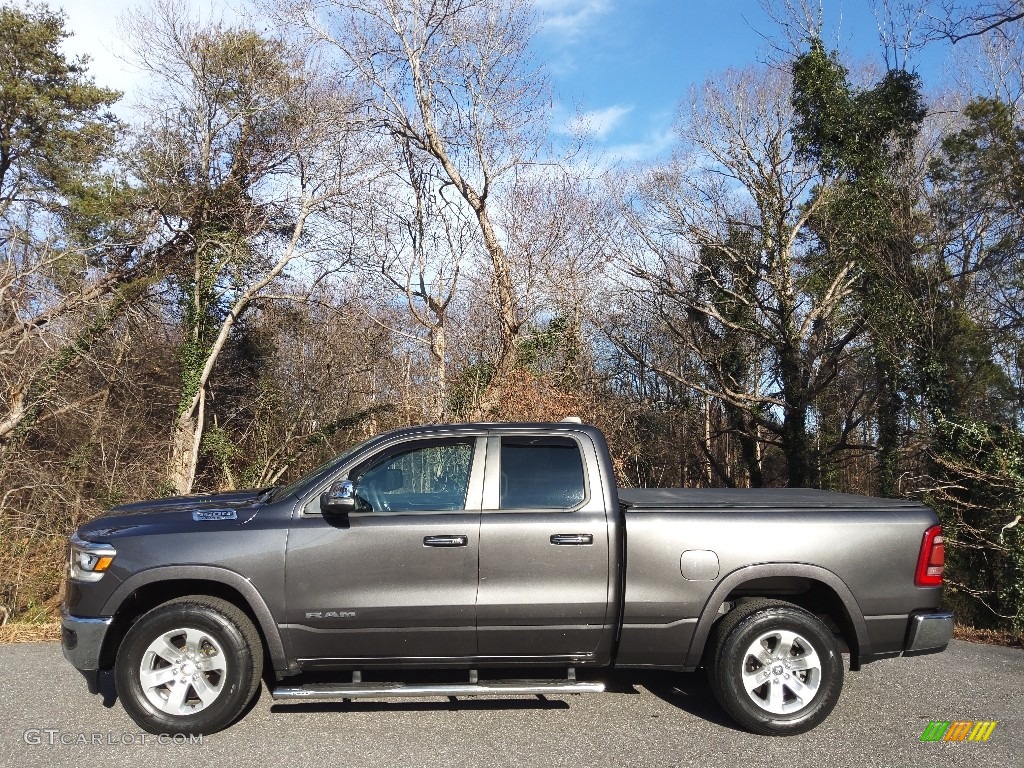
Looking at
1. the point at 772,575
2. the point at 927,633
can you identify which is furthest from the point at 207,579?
the point at 927,633

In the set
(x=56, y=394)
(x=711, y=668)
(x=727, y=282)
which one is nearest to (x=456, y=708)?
(x=711, y=668)

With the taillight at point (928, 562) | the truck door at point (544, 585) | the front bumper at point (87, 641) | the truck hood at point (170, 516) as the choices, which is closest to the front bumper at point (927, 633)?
the taillight at point (928, 562)

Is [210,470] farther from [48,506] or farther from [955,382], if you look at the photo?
[955,382]

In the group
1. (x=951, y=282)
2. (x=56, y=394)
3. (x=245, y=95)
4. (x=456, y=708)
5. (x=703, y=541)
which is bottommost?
(x=456, y=708)

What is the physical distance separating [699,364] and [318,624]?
25.6 metres

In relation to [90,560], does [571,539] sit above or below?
above

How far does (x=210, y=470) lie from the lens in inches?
682

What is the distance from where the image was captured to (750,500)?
5312 millimetres

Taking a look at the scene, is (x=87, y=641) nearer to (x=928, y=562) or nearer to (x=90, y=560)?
(x=90, y=560)

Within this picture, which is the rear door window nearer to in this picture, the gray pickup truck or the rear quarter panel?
the gray pickup truck

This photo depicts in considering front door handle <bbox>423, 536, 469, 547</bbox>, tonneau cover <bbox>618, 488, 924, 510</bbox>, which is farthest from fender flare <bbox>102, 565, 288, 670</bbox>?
tonneau cover <bbox>618, 488, 924, 510</bbox>

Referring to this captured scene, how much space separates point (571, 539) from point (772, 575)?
126cm

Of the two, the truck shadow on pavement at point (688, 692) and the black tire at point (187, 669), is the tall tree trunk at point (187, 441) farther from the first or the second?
the truck shadow on pavement at point (688, 692)

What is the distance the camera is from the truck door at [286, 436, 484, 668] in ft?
15.5
